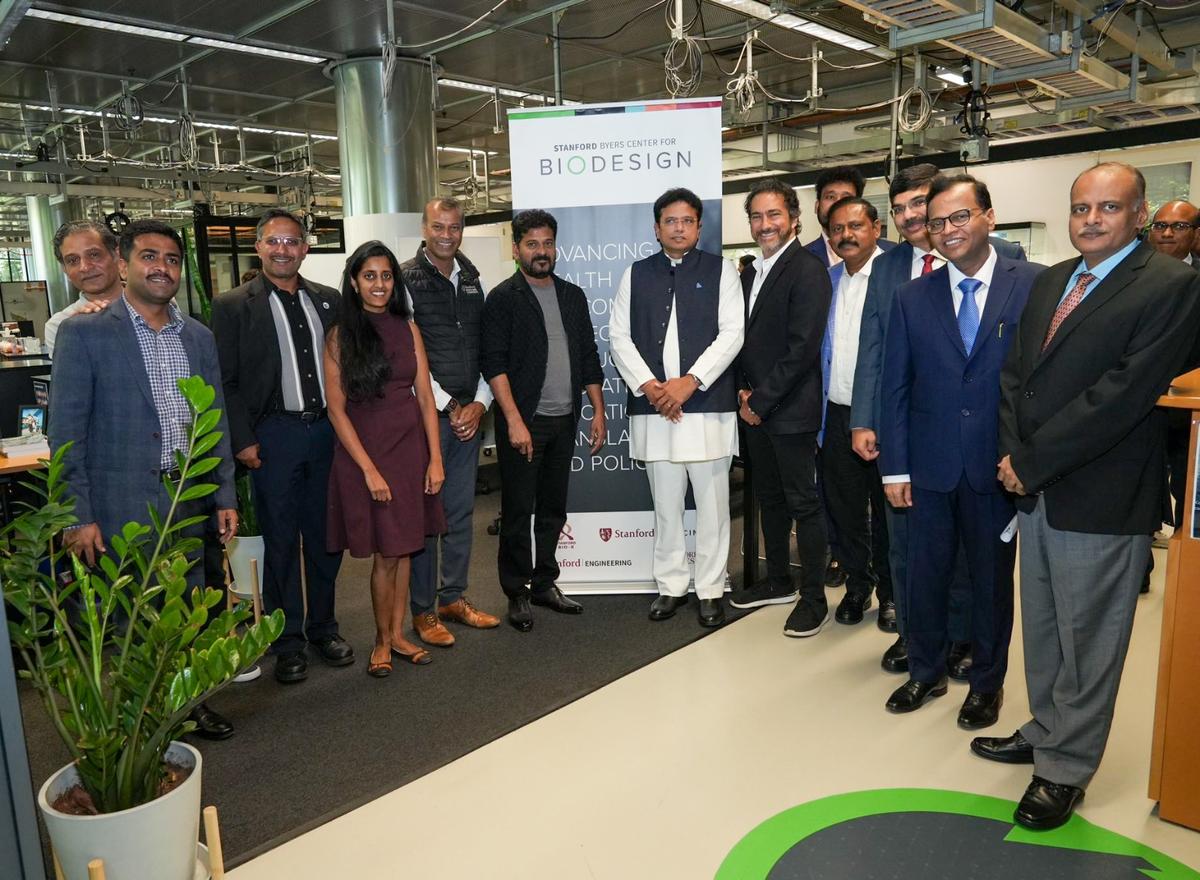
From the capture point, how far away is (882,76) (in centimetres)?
912

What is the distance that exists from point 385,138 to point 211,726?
5.20m

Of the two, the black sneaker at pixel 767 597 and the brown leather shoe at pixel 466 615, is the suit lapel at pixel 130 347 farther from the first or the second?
the black sneaker at pixel 767 597

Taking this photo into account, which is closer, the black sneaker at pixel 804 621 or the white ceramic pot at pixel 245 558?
the white ceramic pot at pixel 245 558

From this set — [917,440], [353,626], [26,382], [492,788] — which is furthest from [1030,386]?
[26,382]

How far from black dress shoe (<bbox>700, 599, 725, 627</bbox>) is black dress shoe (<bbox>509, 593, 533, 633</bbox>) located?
77cm

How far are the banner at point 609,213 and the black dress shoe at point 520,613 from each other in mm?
409

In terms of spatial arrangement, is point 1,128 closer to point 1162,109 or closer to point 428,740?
point 428,740

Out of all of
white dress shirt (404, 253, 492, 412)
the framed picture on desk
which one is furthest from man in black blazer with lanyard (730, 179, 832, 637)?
the framed picture on desk

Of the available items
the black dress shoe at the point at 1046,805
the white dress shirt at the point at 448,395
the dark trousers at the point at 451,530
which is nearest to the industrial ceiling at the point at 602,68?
the white dress shirt at the point at 448,395

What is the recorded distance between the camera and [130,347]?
101 inches

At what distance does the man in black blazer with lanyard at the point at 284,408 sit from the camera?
311 centimetres

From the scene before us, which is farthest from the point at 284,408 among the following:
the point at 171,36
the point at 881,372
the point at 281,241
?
the point at 171,36

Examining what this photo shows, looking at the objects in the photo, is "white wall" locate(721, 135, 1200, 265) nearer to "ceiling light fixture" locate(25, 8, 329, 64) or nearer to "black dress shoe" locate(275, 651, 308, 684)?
"ceiling light fixture" locate(25, 8, 329, 64)

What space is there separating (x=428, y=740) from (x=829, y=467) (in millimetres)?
2044
